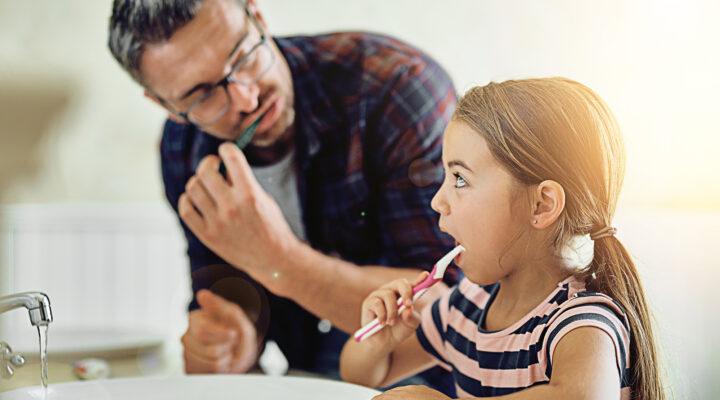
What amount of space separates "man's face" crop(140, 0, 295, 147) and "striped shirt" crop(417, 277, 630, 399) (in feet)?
1.42

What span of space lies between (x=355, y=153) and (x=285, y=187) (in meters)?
0.14

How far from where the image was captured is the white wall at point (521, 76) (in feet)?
2.91

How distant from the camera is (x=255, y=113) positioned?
102cm

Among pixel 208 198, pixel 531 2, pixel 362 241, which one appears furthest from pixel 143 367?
pixel 531 2

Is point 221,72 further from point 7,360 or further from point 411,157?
point 7,360

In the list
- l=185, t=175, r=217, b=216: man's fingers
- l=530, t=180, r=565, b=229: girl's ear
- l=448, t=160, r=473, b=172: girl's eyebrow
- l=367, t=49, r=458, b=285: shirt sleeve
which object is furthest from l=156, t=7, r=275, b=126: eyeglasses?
l=530, t=180, r=565, b=229: girl's ear

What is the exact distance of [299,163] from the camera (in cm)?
106

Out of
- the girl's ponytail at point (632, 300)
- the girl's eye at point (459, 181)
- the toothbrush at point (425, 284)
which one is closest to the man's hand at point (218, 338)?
the toothbrush at point (425, 284)

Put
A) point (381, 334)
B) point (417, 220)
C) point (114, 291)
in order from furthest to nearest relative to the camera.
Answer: point (114, 291), point (417, 220), point (381, 334)

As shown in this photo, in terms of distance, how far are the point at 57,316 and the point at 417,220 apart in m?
0.70

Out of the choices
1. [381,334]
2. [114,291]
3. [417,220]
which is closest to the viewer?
[381,334]

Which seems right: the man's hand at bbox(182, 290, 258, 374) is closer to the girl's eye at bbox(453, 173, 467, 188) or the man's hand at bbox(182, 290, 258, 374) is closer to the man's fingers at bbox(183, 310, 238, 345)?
the man's fingers at bbox(183, 310, 238, 345)

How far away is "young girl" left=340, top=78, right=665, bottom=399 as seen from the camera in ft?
2.23

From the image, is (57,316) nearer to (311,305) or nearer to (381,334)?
(311,305)
